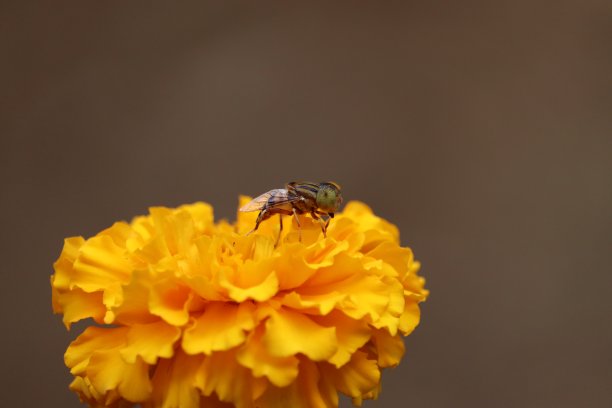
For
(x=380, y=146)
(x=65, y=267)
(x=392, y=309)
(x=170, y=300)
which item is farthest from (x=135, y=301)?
(x=380, y=146)

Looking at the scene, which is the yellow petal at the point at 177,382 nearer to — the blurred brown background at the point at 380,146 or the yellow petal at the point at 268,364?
the yellow petal at the point at 268,364

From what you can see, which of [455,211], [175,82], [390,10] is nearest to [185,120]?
[175,82]

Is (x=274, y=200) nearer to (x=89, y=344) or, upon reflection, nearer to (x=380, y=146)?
(x=89, y=344)

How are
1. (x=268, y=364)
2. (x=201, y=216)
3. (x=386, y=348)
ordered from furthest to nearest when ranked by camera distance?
(x=201, y=216) < (x=386, y=348) < (x=268, y=364)

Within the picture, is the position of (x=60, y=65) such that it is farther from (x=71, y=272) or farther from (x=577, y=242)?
(x=577, y=242)

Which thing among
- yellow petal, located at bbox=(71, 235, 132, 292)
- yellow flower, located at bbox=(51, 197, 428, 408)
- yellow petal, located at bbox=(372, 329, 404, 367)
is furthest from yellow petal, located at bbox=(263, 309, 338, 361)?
yellow petal, located at bbox=(71, 235, 132, 292)

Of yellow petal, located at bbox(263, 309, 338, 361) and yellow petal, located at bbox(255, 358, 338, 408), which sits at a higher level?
yellow petal, located at bbox(263, 309, 338, 361)

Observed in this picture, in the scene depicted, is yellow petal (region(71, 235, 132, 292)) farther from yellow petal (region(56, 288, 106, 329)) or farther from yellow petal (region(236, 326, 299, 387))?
yellow petal (region(236, 326, 299, 387))
